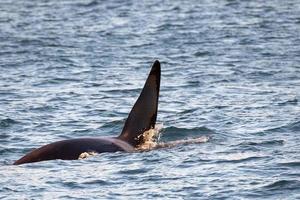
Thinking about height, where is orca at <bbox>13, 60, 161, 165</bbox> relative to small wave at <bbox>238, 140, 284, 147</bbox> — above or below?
above

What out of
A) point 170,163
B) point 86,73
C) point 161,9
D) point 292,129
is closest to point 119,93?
point 86,73

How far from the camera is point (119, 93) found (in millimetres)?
23125

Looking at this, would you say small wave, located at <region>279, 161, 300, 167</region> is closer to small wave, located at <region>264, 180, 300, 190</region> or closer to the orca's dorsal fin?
small wave, located at <region>264, 180, 300, 190</region>

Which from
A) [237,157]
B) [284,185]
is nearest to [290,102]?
[237,157]

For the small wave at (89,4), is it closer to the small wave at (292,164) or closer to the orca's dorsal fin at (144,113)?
the orca's dorsal fin at (144,113)

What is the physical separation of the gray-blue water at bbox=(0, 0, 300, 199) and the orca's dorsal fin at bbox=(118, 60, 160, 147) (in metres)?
0.44

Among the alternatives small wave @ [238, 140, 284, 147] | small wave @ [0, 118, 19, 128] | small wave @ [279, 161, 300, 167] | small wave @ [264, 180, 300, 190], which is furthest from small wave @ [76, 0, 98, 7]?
small wave @ [264, 180, 300, 190]

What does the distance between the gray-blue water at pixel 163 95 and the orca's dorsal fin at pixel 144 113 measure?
1.44 feet

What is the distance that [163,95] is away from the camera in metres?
22.8

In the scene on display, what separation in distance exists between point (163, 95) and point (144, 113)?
6737 millimetres

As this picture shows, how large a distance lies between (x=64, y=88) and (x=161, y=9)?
20162 millimetres

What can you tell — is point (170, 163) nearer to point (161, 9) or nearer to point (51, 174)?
point (51, 174)

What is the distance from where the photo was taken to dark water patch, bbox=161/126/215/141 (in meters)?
18.1

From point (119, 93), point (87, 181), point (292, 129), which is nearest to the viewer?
point (87, 181)
